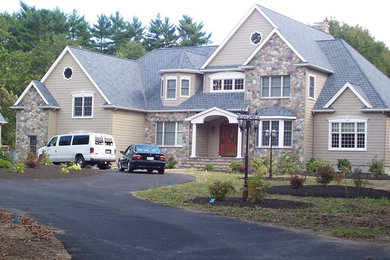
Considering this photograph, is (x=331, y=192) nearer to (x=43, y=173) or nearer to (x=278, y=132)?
(x=43, y=173)

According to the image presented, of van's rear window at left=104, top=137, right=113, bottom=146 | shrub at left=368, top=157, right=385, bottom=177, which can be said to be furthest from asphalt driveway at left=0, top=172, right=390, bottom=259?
shrub at left=368, top=157, right=385, bottom=177

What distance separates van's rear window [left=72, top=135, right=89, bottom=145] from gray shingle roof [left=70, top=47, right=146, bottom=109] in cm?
530

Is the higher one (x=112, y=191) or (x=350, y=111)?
(x=350, y=111)

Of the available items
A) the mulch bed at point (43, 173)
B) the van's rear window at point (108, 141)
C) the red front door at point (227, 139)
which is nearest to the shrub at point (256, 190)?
the mulch bed at point (43, 173)

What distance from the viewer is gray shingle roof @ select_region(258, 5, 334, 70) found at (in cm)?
3494

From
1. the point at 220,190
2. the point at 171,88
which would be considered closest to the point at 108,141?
the point at 171,88

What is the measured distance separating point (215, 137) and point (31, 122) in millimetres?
11951

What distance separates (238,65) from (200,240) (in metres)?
26.7

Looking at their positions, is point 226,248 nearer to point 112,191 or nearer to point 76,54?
point 112,191

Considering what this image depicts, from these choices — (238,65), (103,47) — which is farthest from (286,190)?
(103,47)

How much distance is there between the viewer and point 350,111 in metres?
33.5

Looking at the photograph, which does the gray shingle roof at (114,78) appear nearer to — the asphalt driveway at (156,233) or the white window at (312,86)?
the white window at (312,86)

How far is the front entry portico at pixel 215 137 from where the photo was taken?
3738 cm

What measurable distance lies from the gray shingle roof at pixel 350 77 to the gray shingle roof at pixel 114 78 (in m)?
11.8
